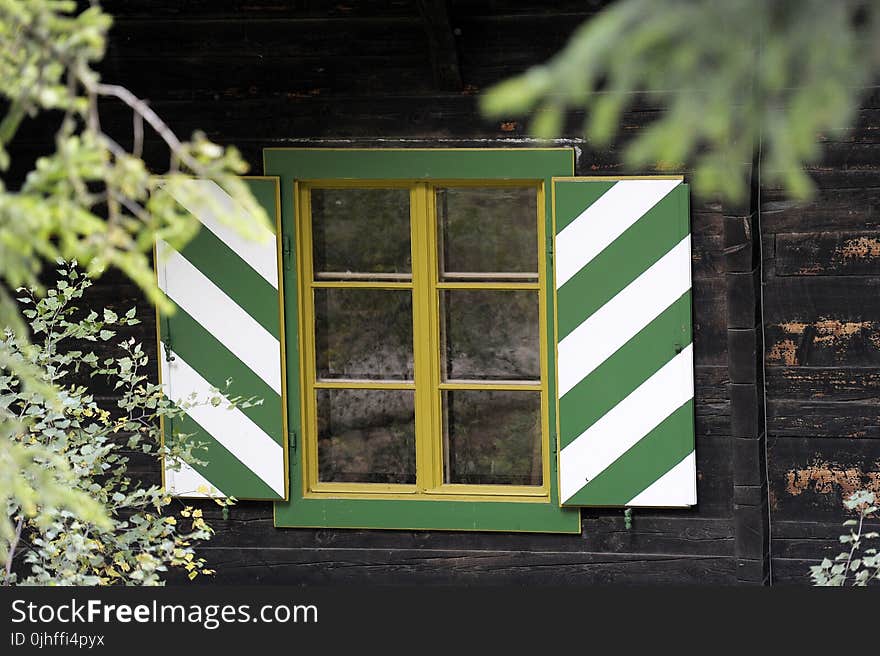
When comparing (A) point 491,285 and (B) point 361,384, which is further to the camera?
(B) point 361,384

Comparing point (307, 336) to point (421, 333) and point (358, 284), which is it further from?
point (421, 333)

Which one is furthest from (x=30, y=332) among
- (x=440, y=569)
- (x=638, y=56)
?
(x=638, y=56)

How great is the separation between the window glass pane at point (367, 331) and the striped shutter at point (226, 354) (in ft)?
0.64

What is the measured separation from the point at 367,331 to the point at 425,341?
0.76 ft

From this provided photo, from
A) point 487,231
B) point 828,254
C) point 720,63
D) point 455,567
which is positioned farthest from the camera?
point 455,567

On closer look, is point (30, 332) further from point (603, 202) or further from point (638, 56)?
point (638, 56)

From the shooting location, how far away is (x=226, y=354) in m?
4.72

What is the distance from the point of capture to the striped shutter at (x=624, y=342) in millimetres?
4445

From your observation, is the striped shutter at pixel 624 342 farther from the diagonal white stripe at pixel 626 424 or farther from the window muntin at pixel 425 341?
the window muntin at pixel 425 341

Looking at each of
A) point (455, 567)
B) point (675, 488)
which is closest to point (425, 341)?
point (455, 567)

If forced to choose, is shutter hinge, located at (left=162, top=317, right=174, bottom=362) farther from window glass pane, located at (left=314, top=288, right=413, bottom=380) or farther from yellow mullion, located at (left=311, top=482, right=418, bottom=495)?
yellow mullion, located at (left=311, top=482, right=418, bottom=495)

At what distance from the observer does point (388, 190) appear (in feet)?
15.4

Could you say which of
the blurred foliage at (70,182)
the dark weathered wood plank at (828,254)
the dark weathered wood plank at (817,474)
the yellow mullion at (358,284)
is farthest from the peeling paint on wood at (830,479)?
the blurred foliage at (70,182)

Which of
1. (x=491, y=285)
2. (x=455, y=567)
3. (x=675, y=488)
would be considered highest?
(x=491, y=285)
